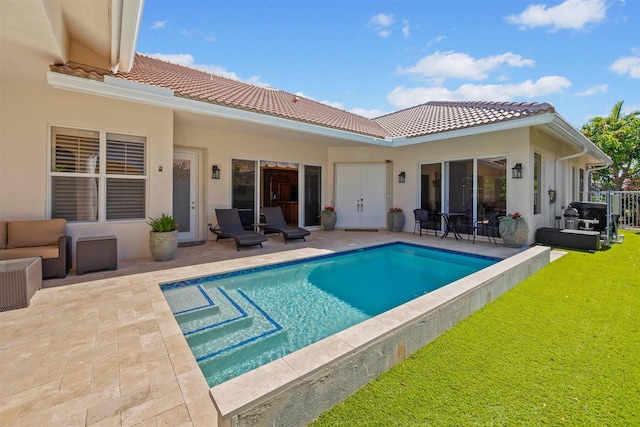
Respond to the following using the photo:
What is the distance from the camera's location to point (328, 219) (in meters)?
11.9

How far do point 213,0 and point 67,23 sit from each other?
368cm

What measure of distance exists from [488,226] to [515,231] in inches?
36.3

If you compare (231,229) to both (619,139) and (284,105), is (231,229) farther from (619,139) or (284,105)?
(619,139)

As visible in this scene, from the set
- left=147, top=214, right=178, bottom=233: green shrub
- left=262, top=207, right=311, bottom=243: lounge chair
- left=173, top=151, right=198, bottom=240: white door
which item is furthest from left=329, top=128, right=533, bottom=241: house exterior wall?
left=147, top=214, right=178, bottom=233: green shrub

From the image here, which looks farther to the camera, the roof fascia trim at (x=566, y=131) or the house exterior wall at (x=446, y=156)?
the house exterior wall at (x=446, y=156)

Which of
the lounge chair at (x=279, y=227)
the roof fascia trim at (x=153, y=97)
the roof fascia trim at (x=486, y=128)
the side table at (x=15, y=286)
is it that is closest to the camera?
the side table at (x=15, y=286)

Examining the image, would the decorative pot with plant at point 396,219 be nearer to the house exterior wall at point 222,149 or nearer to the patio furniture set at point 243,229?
the patio furniture set at point 243,229

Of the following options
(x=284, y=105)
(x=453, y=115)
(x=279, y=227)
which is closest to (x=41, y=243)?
(x=279, y=227)

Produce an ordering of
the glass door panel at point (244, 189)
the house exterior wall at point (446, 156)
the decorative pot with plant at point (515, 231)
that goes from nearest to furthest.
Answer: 1. the decorative pot with plant at point (515, 231)
2. the house exterior wall at point (446, 156)
3. the glass door panel at point (244, 189)

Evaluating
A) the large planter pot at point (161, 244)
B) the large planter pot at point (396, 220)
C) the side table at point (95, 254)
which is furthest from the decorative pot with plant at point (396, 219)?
the side table at point (95, 254)

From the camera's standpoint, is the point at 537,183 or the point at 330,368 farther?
the point at 537,183

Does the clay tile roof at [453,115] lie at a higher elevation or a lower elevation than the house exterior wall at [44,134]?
higher

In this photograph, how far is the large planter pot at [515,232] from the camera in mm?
8398

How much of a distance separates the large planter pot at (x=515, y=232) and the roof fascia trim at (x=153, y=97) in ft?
21.0
